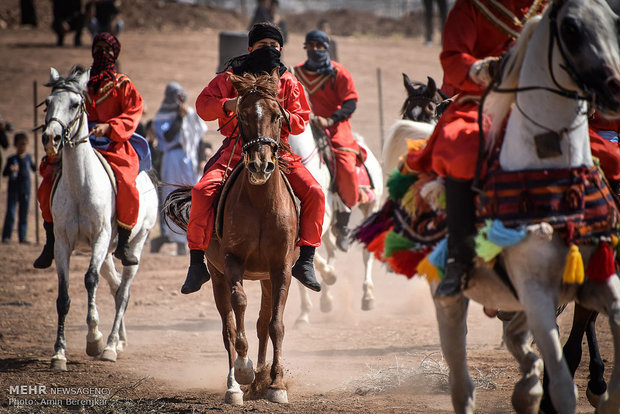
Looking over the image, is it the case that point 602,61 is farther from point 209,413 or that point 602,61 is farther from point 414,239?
point 209,413

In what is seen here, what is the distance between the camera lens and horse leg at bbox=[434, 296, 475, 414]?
193 inches

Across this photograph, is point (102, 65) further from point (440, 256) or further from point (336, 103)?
point (440, 256)

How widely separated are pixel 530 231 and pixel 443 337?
44.1 inches

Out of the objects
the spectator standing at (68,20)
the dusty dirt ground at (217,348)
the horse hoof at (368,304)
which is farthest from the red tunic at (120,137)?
the spectator standing at (68,20)

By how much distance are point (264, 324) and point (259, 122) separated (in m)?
1.80

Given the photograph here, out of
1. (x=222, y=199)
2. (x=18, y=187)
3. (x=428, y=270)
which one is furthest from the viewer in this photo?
(x=18, y=187)

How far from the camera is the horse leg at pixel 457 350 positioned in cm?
489

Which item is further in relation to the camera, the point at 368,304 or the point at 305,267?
the point at 368,304

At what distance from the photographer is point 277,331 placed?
6.30 metres

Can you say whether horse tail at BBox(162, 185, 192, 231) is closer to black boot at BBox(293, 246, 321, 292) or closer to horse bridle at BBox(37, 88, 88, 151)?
black boot at BBox(293, 246, 321, 292)

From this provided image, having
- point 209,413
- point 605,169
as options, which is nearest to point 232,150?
point 209,413

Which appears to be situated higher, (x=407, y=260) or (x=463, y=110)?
(x=463, y=110)

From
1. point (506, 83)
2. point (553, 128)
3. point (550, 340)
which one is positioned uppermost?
point (506, 83)

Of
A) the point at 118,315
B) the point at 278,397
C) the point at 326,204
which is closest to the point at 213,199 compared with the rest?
the point at 278,397
